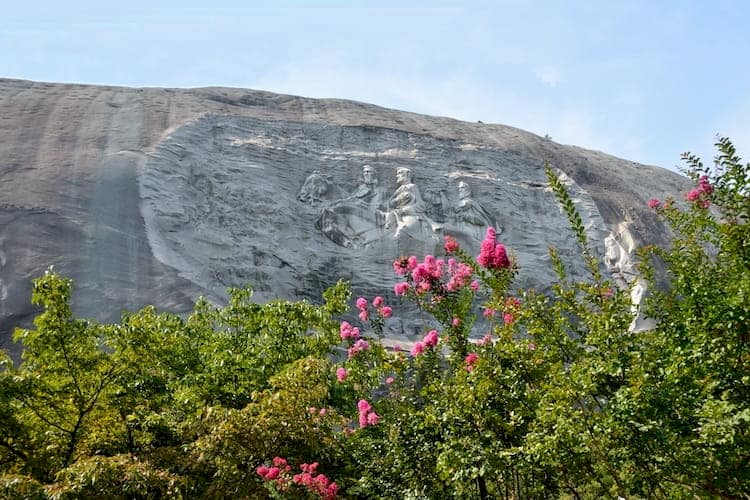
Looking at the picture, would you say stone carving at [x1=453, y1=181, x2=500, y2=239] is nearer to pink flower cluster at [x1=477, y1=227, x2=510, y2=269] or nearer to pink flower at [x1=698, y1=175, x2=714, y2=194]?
pink flower at [x1=698, y1=175, x2=714, y2=194]

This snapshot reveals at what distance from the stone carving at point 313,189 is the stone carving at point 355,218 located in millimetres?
640

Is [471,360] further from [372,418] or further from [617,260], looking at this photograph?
[617,260]

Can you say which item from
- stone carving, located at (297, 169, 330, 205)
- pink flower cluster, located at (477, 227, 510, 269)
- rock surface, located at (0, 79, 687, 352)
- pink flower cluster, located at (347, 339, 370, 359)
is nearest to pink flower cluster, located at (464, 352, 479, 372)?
pink flower cluster, located at (477, 227, 510, 269)

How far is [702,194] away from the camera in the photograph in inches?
241

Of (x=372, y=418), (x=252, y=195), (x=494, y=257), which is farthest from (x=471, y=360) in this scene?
(x=252, y=195)

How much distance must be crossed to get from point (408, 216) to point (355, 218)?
2.15 metres

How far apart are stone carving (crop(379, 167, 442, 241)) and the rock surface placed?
0.06 metres

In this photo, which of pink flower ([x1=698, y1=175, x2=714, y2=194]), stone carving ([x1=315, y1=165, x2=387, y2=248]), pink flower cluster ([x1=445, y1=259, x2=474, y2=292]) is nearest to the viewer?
pink flower ([x1=698, y1=175, x2=714, y2=194])

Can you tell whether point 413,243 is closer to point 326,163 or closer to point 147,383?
point 326,163

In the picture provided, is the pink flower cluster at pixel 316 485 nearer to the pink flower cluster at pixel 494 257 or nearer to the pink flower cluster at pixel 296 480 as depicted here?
the pink flower cluster at pixel 296 480

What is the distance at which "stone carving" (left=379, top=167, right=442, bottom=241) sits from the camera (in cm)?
2454

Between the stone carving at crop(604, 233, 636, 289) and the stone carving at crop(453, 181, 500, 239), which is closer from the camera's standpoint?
the stone carving at crop(604, 233, 636, 289)

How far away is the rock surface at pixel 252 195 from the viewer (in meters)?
18.3

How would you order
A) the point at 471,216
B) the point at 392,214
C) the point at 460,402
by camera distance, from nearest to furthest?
the point at 460,402
the point at 392,214
the point at 471,216
